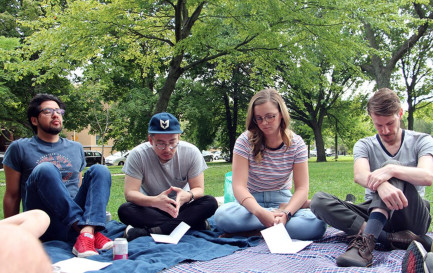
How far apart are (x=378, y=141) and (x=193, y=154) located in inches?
66.9

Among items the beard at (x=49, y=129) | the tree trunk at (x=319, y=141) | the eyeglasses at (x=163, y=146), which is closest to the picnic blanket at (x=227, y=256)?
the eyeglasses at (x=163, y=146)

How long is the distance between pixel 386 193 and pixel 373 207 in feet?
0.64

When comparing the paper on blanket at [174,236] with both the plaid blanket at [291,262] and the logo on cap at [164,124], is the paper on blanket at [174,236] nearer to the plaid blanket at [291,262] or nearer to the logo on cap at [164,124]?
the plaid blanket at [291,262]

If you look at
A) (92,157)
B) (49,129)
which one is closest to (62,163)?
(49,129)

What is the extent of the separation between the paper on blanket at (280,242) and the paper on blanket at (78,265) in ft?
4.05

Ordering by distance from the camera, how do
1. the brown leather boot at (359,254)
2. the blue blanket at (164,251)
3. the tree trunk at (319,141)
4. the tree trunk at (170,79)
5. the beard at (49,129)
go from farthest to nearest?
the tree trunk at (319,141) < the tree trunk at (170,79) < the beard at (49,129) < the blue blanket at (164,251) < the brown leather boot at (359,254)

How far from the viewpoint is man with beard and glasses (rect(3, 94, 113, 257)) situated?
2.95 m

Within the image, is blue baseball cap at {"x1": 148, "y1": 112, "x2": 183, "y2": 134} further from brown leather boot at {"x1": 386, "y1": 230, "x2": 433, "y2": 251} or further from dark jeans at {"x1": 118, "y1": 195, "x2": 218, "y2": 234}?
brown leather boot at {"x1": 386, "y1": 230, "x2": 433, "y2": 251}

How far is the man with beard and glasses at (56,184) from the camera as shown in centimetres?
295

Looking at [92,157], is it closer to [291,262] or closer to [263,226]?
[263,226]

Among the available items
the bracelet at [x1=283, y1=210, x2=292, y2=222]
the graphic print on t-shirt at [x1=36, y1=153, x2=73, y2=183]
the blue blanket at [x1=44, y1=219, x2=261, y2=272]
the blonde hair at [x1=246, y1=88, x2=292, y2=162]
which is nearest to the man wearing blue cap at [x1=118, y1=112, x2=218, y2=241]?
the blue blanket at [x1=44, y1=219, x2=261, y2=272]

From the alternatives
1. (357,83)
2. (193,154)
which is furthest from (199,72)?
(193,154)

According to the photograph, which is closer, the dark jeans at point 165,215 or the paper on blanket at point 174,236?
the paper on blanket at point 174,236

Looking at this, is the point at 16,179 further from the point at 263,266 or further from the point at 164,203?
the point at 263,266
